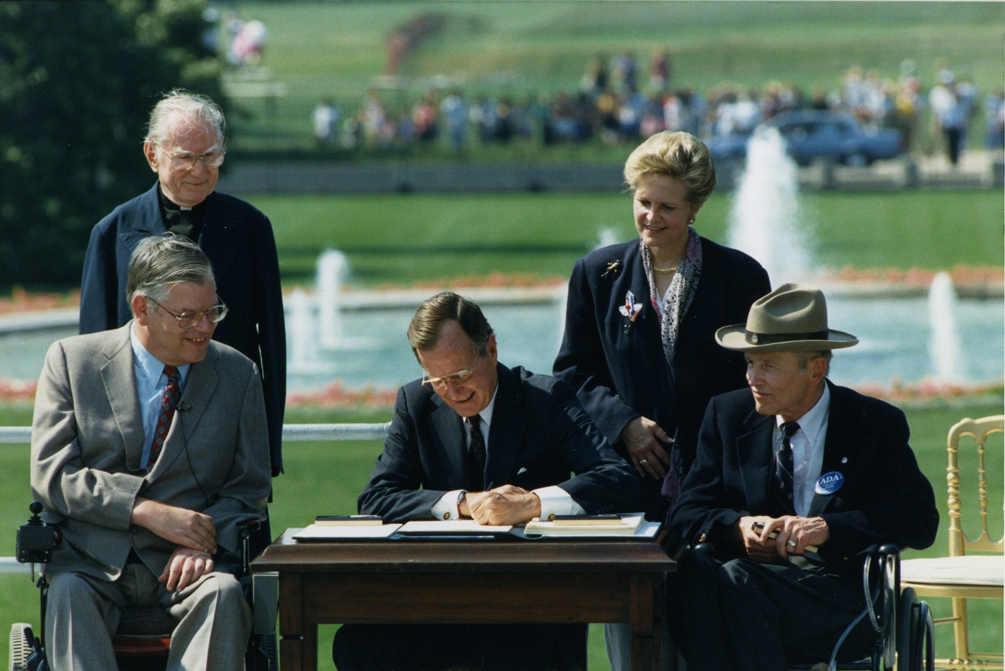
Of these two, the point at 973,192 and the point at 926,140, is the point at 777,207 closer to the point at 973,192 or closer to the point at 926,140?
the point at 973,192

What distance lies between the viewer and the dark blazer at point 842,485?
413cm

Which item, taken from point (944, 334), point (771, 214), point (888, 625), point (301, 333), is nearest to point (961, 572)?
point (888, 625)

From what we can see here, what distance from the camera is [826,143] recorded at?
33.8 m

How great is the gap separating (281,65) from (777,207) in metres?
38.4

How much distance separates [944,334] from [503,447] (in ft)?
41.2

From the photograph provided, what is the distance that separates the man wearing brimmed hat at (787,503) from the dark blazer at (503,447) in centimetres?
30

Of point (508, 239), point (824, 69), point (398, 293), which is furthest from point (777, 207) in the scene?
point (824, 69)

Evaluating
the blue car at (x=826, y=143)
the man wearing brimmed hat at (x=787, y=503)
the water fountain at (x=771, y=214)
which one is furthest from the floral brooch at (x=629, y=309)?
the blue car at (x=826, y=143)

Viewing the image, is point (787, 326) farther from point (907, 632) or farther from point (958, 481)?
point (958, 481)

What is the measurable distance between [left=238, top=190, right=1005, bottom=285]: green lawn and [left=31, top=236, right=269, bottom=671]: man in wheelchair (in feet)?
57.0

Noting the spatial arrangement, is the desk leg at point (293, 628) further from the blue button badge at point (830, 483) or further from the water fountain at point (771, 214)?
the water fountain at point (771, 214)

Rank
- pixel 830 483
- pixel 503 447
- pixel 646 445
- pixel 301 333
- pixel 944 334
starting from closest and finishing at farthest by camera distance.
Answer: pixel 830 483 → pixel 503 447 → pixel 646 445 → pixel 944 334 → pixel 301 333

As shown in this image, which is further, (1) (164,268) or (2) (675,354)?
(2) (675,354)

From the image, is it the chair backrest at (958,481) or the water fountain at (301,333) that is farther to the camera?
the water fountain at (301,333)
